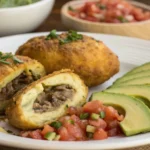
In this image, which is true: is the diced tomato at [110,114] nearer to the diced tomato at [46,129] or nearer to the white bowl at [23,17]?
the diced tomato at [46,129]

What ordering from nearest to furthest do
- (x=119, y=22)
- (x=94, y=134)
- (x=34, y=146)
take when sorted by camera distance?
(x=34, y=146) < (x=94, y=134) < (x=119, y=22)

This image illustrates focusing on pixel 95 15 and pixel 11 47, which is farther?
pixel 95 15

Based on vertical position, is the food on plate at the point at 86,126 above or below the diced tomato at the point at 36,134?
above

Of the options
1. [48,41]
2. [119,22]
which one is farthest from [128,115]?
[119,22]

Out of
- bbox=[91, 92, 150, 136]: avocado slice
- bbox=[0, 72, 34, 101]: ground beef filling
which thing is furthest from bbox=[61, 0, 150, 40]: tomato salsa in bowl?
bbox=[91, 92, 150, 136]: avocado slice

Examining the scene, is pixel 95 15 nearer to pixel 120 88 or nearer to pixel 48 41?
pixel 48 41

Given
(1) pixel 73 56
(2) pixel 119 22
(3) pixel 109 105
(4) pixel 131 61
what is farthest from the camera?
(2) pixel 119 22

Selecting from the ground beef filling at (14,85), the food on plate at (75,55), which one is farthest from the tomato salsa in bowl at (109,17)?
the ground beef filling at (14,85)
